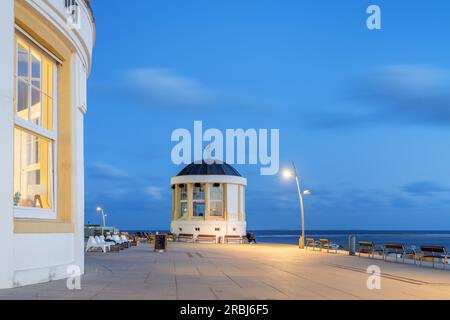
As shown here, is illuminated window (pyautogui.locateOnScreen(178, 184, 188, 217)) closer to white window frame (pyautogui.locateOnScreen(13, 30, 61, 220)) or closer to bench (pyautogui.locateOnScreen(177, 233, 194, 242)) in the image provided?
bench (pyautogui.locateOnScreen(177, 233, 194, 242))

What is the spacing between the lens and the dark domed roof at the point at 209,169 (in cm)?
5162

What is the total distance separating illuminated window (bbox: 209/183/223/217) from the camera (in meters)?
50.8

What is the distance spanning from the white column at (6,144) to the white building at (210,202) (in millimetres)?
38121

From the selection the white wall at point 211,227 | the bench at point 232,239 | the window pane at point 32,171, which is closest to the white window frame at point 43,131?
the window pane at point 32,171

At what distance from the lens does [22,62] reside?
1424cm

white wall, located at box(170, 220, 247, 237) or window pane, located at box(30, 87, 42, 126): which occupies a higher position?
window pane, located at box(30, 87, 42, 126)

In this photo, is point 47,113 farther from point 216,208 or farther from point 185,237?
point 216,208

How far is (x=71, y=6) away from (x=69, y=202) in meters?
4.88

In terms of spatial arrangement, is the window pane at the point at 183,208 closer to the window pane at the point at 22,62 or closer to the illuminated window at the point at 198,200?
the illuminated window at the point at 198,200

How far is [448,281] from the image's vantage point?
16016 mm

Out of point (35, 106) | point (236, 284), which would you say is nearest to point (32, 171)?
point (35, 106)

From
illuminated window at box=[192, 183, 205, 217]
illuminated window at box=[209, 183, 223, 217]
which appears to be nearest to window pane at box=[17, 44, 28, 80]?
illuminated window at box=[209, 183, 223, 217]
